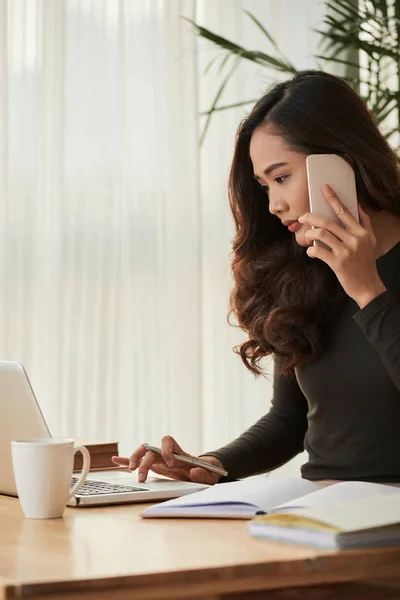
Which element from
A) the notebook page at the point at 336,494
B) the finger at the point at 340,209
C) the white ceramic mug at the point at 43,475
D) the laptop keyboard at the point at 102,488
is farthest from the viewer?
the finger at the point at 340,209

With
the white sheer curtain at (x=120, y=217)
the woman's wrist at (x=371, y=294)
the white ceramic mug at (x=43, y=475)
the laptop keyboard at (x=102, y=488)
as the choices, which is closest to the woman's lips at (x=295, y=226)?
the woman's wrist at (x=371, y=294)

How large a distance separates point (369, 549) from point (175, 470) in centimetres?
65

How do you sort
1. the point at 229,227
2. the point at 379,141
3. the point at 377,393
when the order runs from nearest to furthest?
the point at 377,393
the point at 379,141
the point at 229,227

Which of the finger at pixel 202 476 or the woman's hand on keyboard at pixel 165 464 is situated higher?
the woman's hand on keyboard at pixel 165 464

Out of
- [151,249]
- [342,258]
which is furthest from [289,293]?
[151,249]

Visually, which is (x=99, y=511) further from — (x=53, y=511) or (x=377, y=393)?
(x=377, y=393)

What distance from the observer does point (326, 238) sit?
1.62 meters

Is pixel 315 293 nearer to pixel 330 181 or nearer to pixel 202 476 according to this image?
pixel 330 181

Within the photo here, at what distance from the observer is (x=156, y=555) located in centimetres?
97

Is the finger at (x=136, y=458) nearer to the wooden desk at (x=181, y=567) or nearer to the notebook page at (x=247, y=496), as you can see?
the notebook page at (x=247, y=496)

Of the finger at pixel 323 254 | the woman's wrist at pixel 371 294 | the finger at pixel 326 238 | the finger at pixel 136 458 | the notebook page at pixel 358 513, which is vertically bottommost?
Result: the finger at pixel 136 458

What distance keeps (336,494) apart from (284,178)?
2.64 ft

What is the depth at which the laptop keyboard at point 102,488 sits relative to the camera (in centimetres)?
138

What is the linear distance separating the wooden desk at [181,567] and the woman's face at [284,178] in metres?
0.80
